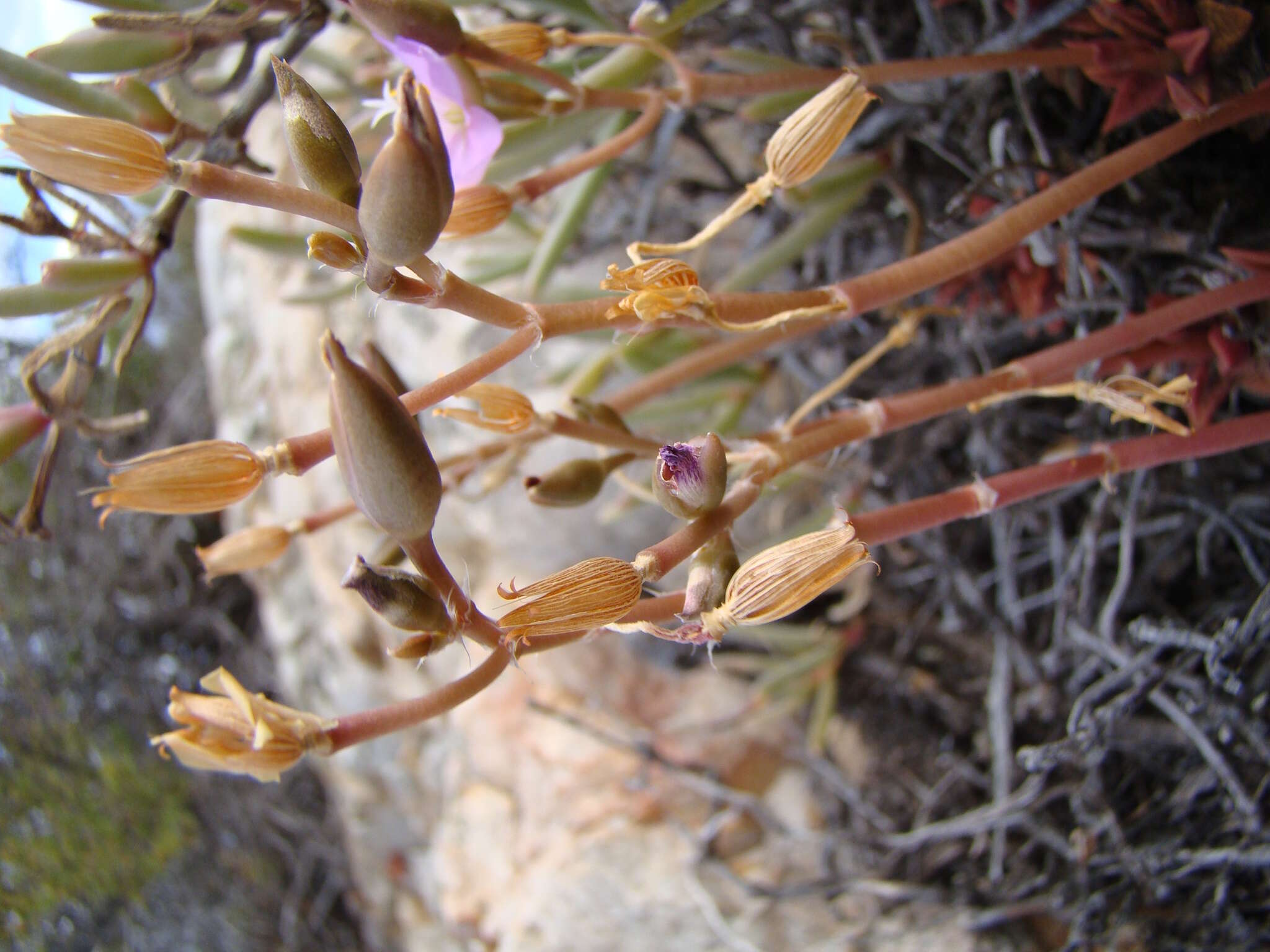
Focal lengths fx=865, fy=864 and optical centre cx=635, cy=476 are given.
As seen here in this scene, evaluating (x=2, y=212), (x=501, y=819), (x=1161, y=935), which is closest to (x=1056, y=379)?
(x=1161, y=935)

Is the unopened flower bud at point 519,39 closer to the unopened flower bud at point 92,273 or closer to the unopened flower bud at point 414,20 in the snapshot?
the unopened flower bud at point 414,20

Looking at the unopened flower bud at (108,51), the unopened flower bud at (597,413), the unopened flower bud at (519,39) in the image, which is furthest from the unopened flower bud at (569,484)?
the unopened flower bud at (108,51)

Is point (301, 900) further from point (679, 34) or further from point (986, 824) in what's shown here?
point (679, 34)

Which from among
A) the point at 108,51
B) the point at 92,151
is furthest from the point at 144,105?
the point at 92,151

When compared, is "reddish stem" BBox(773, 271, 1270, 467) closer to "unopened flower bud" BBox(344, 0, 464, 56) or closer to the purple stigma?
the purple stigma

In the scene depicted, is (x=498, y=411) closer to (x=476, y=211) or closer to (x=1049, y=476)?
(x=476, y=211)
